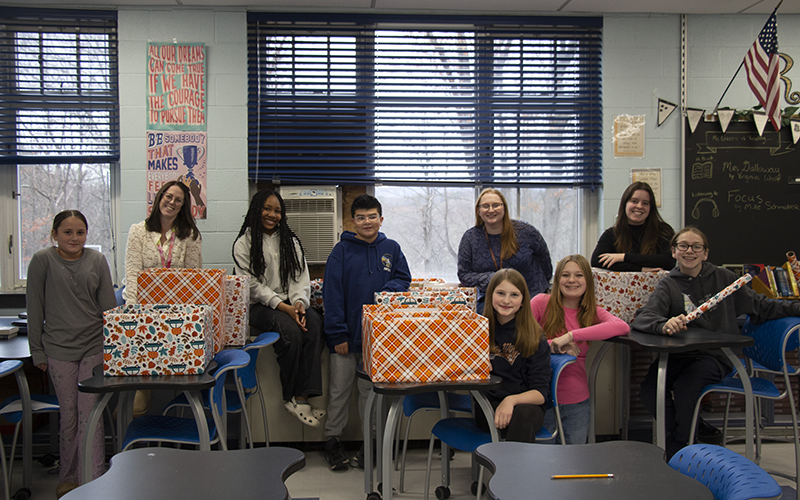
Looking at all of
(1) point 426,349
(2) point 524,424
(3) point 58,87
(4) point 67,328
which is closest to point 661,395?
(2) point 524,424

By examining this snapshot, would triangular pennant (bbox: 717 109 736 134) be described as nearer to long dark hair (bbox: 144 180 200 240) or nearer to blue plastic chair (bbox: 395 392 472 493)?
blue plastic chair (bbox: 395 392 472 493)

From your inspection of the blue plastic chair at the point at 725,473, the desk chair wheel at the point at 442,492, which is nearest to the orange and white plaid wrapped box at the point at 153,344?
the desk chair wheel at the point at 442,492

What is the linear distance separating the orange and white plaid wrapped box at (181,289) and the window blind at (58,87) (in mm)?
1813

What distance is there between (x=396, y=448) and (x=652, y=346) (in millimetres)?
1354

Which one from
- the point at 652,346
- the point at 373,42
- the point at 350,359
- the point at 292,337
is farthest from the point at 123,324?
the point at 373,42

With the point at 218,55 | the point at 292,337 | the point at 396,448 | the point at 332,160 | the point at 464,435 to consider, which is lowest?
the point at 396,448

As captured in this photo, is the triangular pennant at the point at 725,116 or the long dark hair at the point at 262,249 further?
the triangular pennant at the point at 725,116

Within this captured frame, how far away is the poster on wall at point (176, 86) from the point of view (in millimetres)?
3836

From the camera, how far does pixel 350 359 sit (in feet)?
9.97

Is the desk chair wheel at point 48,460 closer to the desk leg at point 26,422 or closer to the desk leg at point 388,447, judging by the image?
the desk leg at point 26,422

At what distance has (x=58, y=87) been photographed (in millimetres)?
3883

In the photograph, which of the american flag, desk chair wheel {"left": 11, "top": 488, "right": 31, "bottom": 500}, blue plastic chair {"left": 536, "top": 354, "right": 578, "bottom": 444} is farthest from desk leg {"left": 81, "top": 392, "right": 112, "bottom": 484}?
the american flag

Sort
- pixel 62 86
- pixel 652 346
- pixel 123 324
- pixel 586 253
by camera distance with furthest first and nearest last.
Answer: pixel 586 253 < pixel 62 86 < pixel 652 346 < pixel 123 324

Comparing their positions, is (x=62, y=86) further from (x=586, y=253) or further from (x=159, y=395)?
(x=586, y=253)
